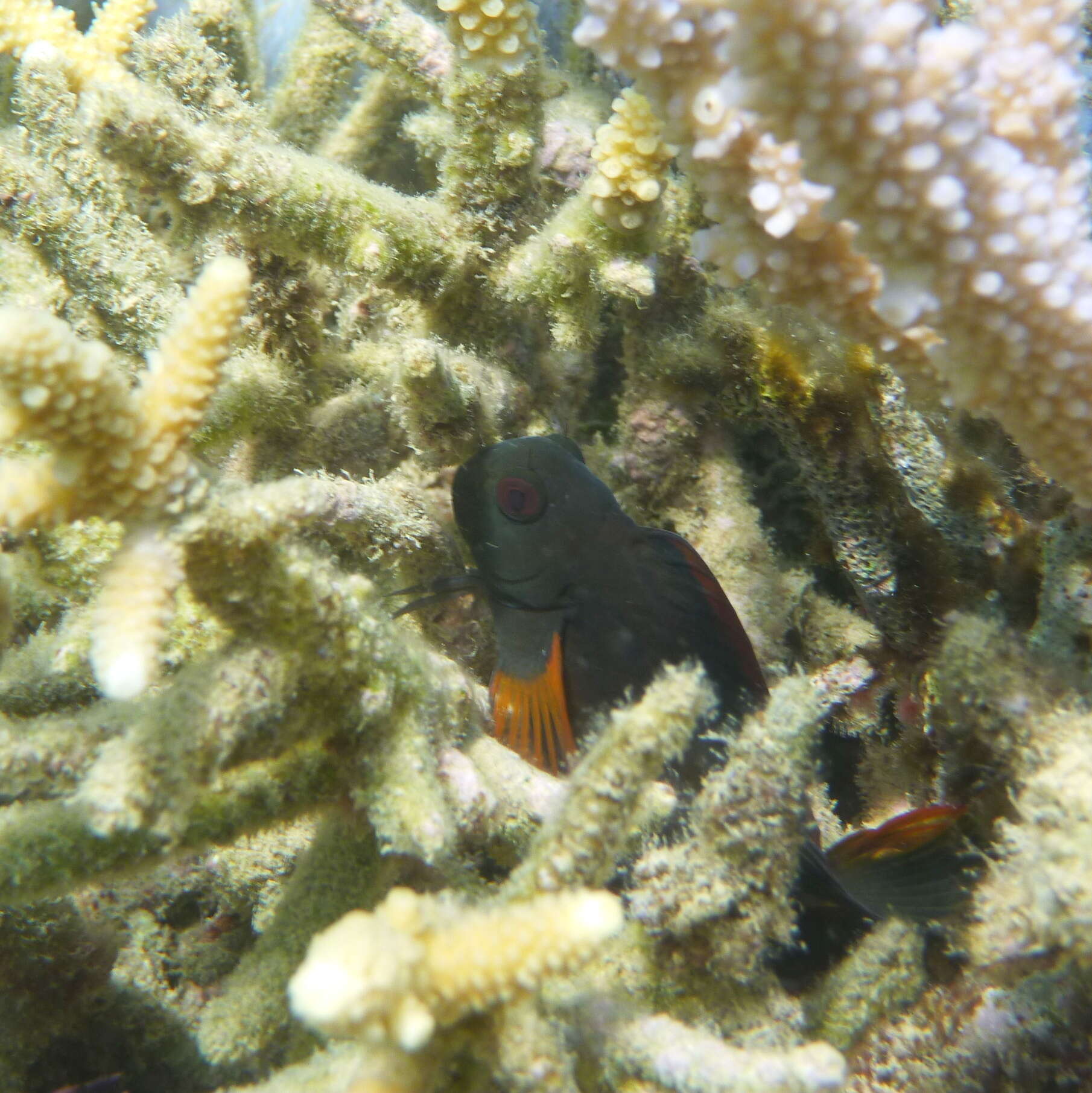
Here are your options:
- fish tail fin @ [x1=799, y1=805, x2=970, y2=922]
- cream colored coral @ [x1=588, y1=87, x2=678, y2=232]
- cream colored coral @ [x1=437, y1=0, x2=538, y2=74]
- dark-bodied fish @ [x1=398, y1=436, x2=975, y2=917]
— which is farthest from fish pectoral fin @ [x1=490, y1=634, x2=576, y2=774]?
cream colored coral @ [x1=437, y1=0, x2=538, y2=74]

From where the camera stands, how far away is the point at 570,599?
2.64 m

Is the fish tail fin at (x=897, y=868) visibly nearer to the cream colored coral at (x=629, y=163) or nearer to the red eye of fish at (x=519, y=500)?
the red eye of fish at (x=519, y=500)

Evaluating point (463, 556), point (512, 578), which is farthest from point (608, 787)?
point (463, 556)

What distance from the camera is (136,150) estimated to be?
244cm

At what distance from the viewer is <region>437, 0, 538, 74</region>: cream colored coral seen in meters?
2.47

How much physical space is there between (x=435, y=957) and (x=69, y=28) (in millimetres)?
4942

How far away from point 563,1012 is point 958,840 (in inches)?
49.9

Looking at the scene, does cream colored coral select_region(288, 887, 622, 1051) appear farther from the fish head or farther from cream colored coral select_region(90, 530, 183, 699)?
the fish head

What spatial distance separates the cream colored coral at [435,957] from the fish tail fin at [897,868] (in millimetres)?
1190

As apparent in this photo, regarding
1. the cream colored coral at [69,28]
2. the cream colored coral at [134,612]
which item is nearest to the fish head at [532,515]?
the cream colored coral at [134,612]

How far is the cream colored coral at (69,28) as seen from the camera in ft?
12.4

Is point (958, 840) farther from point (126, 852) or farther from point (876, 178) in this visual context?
point (126, 852)

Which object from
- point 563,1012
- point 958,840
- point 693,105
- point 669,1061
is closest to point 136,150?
point 693,105

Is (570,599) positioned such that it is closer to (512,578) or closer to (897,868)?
(512,578)
